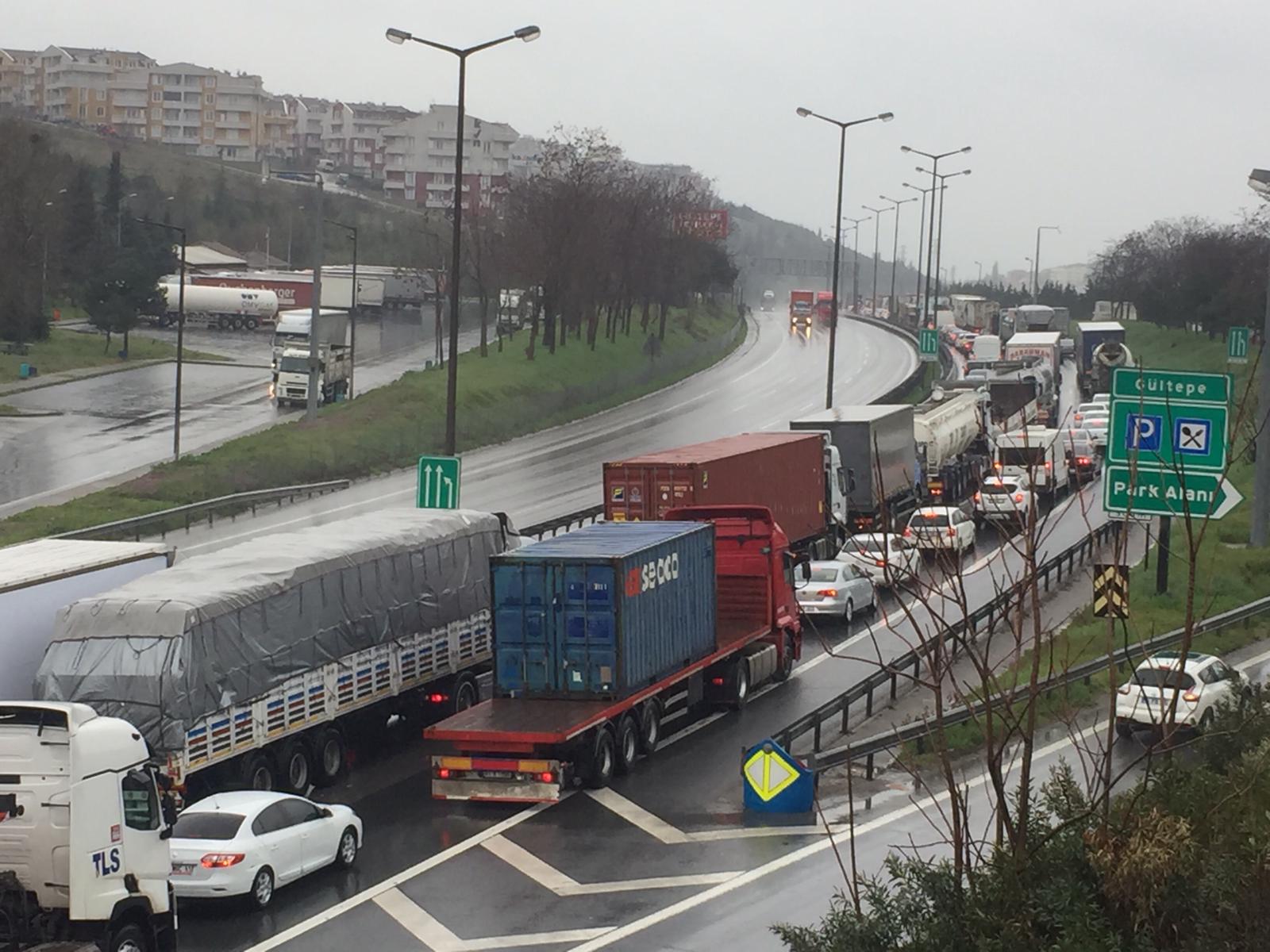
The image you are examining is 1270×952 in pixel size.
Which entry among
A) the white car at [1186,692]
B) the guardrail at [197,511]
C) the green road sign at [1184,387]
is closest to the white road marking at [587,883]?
the white car at [1186,692]

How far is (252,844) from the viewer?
18.7m

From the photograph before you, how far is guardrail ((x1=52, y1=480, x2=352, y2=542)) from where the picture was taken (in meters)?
40.9

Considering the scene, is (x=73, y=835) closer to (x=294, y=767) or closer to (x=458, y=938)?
(x=458, y=938)

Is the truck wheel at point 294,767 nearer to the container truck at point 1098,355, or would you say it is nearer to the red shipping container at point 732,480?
the red shipping container at point 732,480

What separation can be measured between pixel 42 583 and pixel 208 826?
541cm

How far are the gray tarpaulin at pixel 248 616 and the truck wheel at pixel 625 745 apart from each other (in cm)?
379

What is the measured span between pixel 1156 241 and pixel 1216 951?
165 m

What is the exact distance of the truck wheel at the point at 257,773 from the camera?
21.9 meters

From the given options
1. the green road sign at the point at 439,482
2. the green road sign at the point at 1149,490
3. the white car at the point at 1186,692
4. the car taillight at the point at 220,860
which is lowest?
the car taillight at the point at 220,860

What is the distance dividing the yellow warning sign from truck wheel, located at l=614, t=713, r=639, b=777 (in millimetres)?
2302

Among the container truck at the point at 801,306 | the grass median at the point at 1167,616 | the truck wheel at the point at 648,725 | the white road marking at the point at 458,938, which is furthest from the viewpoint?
the container truck at the point at 801,306

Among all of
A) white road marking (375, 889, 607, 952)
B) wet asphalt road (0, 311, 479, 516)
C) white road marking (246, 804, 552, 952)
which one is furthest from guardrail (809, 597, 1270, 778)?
wet asphalt road (0, 311, 479, 516)

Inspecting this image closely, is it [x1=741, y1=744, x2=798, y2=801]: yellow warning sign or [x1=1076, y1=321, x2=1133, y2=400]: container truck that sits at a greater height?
[x1=1076, y1=321, x2=1133, y2=400]: container truck

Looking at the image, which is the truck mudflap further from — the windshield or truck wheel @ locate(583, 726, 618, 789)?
the windshield
